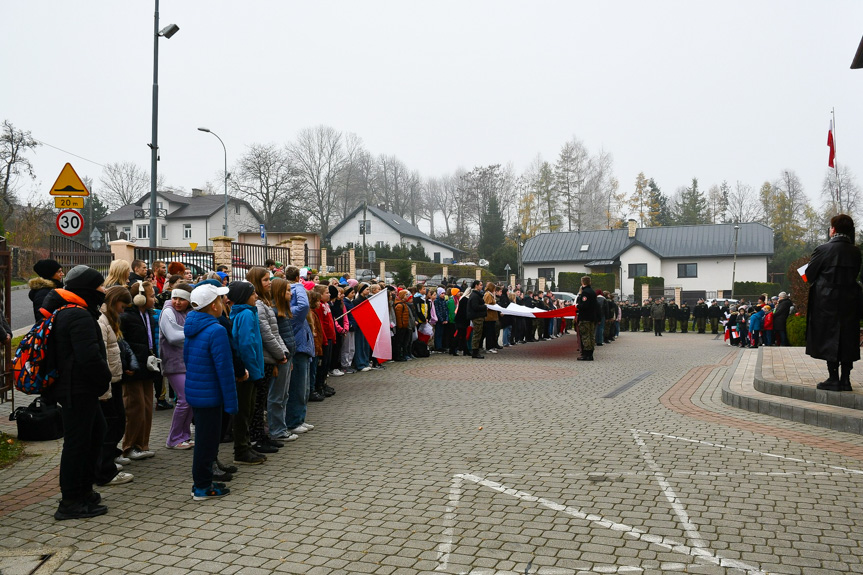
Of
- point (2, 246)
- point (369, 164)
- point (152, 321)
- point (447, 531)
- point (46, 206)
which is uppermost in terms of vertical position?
point (369, 164)

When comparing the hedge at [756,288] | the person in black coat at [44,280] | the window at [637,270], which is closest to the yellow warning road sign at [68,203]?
the person in black coat at [44,280]

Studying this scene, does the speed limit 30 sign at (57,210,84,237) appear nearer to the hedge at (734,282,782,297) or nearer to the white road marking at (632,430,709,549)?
the white road marking at (632,430,709,549)

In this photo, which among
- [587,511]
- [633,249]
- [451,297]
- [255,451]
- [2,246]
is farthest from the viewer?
[633,249]

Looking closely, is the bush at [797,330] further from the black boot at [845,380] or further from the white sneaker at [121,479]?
the white sneaker at [121,479]

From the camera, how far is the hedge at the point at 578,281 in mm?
61188

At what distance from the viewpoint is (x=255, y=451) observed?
7625mm

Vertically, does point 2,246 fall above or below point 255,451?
above

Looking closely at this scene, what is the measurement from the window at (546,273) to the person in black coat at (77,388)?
67621mm

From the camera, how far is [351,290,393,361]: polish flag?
14.4 meters

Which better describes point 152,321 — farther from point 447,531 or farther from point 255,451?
point 447,531

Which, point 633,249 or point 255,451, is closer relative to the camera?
point 255,451

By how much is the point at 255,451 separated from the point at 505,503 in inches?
121

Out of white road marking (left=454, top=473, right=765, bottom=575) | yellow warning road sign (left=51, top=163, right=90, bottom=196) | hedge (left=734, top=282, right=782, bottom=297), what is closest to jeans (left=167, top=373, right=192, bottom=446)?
white road marking (left=454, top=473, right=765, bottom=575)

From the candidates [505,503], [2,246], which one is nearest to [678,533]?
[505,503]
